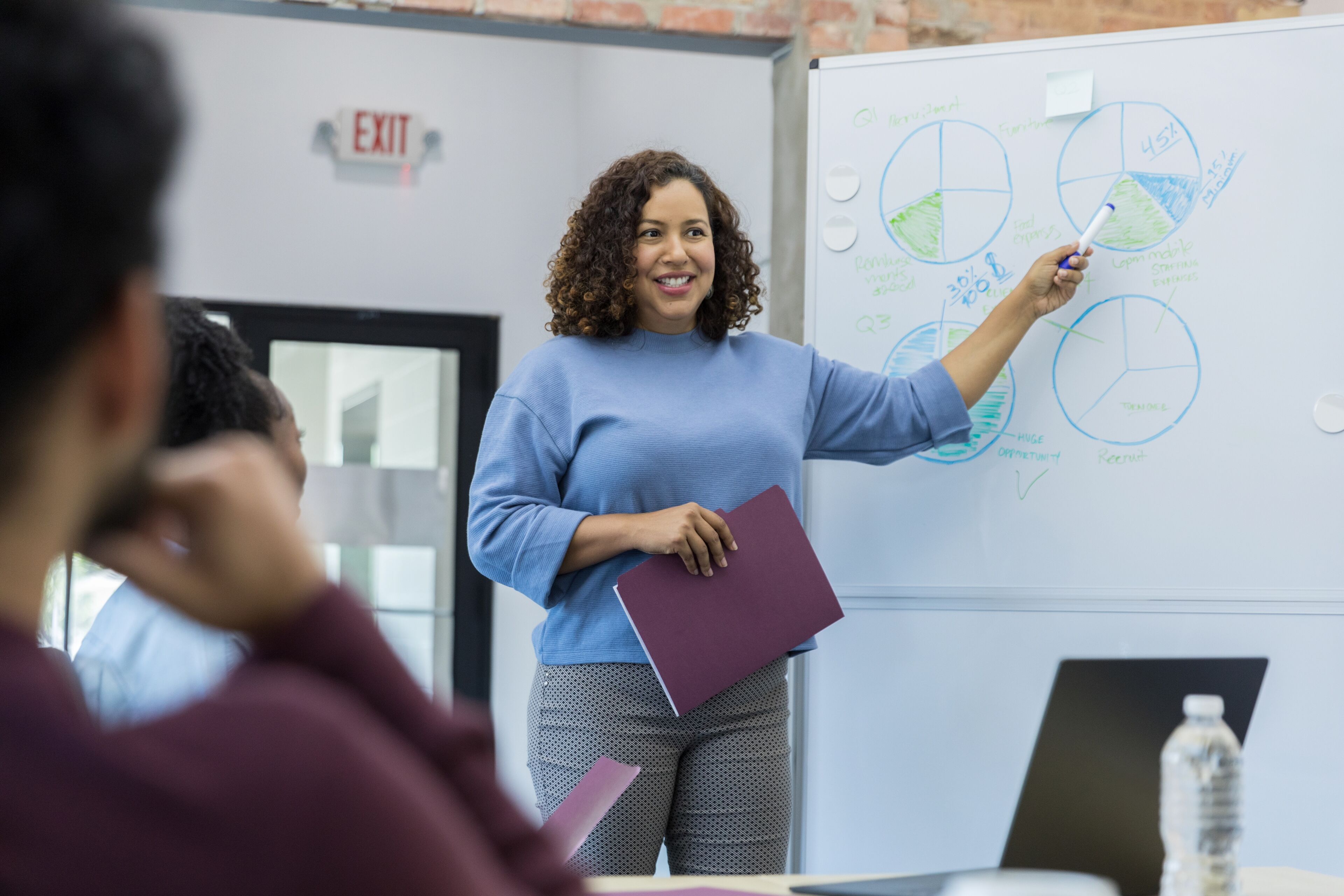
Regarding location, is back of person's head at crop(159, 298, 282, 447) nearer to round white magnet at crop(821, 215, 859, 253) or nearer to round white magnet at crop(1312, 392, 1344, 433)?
round white magnet at crop(821, 215, 859, 253)

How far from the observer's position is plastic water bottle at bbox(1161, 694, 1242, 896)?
3.40 ft

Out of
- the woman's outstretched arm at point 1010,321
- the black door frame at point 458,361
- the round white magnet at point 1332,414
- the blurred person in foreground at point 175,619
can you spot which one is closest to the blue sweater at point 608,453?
the woman's outstretched arm at point 1010,321

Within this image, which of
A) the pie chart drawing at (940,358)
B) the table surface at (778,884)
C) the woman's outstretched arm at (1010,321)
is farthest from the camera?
the pie chart drawing at (940,358)

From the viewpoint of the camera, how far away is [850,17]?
2676 mm

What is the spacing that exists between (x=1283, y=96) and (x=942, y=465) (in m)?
0.86

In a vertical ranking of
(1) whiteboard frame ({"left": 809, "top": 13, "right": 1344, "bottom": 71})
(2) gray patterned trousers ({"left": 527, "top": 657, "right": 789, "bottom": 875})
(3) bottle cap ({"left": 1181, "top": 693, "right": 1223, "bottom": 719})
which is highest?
(1) whiteboard frame ({"left": 809, "top": 13, "right": 1344, "bottom": 71})

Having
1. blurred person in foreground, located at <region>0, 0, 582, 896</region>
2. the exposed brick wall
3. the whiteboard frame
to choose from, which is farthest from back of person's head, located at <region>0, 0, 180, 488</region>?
the exposed brick wall

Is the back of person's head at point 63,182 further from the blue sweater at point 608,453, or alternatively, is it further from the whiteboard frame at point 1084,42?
the whiteboard frame at point 1084,42

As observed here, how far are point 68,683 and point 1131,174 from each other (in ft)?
6.90

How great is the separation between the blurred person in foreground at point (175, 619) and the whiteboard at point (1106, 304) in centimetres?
126

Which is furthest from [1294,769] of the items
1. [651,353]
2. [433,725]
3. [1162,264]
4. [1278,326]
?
[433,725]

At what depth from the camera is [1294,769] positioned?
2029mm

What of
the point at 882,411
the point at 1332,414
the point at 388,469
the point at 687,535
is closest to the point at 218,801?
the point at 687,535

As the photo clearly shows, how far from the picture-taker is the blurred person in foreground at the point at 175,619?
1174 millimetres
